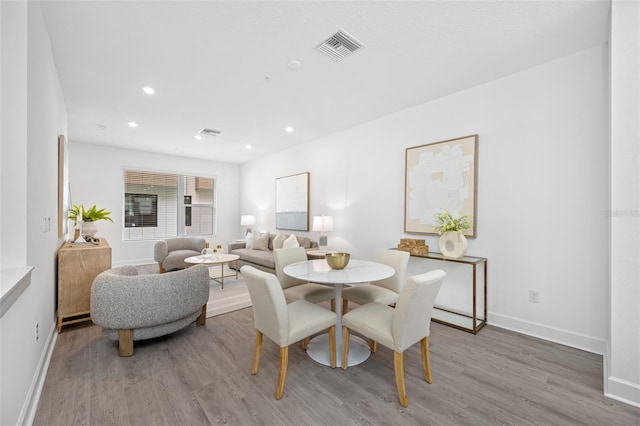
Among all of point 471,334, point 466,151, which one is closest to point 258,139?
point 466,151

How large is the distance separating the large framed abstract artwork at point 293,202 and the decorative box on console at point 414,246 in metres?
2.34

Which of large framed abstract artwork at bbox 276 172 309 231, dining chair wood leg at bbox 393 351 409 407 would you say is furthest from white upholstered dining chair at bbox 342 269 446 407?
large framed abstract artwork at bbox 276 172 309 231

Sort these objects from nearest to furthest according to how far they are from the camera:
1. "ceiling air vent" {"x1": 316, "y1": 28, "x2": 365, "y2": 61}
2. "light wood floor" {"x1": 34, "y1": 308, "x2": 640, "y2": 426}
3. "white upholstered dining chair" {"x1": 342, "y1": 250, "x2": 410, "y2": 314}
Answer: "light wood floor" {"x1": 34, "y1": 308, "x2": 640, "y2": 426} < "ceiling air vent" {"x1": 316, "y1": 28, "x2": 365, "y2": 61} < "white upholstered dining chair" {"x1": 342, "y1": 250, "x2": 410, "y2": 314}

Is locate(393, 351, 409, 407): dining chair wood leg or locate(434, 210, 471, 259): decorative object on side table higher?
locate(434, 210, 471, 259): decorative object on side table

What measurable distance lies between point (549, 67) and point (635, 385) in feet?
8.79

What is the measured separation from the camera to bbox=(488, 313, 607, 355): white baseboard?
7.65 feet

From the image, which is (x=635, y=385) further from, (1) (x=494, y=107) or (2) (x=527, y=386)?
(1) (x=494, y=107)

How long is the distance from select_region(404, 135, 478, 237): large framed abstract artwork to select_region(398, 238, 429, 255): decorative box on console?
0.22m

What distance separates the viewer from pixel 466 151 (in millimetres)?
Result: 3076

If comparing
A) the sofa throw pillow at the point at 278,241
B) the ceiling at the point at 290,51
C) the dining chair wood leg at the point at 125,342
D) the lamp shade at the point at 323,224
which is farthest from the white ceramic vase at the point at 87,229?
the lamp shade at the point at 323,224

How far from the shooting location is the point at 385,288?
2.78 metres

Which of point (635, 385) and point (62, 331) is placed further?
point (62, 331)

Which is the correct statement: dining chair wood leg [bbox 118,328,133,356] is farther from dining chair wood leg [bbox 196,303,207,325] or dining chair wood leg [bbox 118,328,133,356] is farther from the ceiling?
the ceiling

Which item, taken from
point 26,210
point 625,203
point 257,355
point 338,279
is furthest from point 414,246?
point 26,210
